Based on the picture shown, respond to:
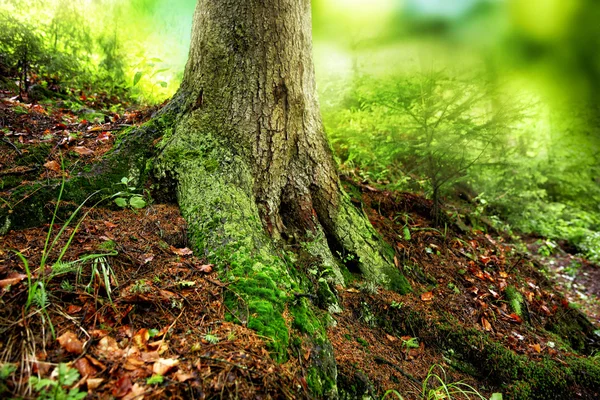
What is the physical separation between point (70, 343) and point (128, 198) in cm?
168

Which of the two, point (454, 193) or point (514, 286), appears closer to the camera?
point (514, 286)

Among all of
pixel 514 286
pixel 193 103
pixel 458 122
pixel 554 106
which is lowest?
pixel 514 286

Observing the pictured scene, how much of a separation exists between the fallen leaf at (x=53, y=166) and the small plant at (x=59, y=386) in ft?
7.30

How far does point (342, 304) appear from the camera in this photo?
2832mm

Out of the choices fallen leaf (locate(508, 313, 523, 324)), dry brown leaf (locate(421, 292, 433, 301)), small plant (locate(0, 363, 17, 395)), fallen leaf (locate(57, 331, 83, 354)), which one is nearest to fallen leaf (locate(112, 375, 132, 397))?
fallen leaf (locate(57, 331, 83, 354))

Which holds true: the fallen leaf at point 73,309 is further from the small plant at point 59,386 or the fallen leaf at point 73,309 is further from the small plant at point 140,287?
the small plant at point 59,386

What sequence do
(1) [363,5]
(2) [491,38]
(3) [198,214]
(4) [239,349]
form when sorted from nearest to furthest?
(4) [239,349] → (3) [198,214] → (2) [491,38] → (1) [363,5]

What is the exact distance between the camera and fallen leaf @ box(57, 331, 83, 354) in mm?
1419

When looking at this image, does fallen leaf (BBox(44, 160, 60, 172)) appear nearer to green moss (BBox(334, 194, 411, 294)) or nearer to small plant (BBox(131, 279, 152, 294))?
small plant (BBox(131, 279, 152, 294))

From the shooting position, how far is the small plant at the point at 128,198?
2.78 meters

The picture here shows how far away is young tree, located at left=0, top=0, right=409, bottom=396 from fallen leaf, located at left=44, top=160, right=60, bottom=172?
0.29 m

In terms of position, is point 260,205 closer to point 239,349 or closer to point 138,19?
point 239,349

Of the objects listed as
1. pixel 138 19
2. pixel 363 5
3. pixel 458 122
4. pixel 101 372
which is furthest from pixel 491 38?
pixel 138 19

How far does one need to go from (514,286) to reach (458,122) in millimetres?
2219
